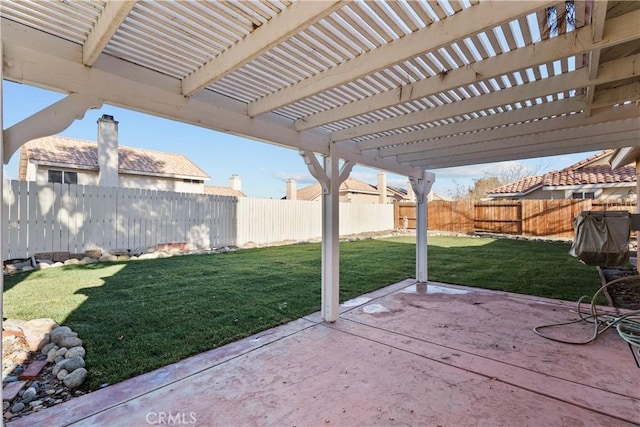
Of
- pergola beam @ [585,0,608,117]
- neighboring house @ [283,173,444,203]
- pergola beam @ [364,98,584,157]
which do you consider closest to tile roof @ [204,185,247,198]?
neighboring house @ [283,173,444,203]

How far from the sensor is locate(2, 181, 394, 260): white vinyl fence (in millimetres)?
6535

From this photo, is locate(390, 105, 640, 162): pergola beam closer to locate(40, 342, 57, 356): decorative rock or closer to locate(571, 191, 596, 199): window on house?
locate(40, 342, 57, 356): decorative rock

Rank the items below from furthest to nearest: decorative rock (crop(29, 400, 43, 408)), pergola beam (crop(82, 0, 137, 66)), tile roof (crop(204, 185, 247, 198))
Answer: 1. tile roof (crop(204, 185, 247, 198))
2. decorative rock (crop(29, 400, 43, 408))
3. pergola beam (crop(82, 0, 137, 66))

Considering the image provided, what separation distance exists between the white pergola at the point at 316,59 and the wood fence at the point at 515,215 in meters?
10.8

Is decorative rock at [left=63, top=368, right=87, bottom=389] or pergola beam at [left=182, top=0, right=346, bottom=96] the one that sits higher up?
pergola beam at [left=182, top=0, right=346, bottom=96]

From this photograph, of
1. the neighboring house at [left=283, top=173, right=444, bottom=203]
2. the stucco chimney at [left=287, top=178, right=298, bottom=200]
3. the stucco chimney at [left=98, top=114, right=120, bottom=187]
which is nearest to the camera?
the stucco chimney at [left=98, top=114, right=120, bottom=187]

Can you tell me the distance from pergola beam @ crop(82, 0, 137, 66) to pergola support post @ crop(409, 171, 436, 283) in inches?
198

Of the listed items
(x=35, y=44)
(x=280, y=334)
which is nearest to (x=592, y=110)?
(x=280, y=334)

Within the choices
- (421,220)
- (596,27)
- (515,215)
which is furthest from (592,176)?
(596,27)

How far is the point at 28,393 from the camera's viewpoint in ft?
7.54

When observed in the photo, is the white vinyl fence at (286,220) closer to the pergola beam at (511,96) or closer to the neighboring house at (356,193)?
the neighboring house at (356,193)

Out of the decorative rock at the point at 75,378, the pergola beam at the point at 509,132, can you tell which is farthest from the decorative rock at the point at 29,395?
the pergola beam at the point at 509,132

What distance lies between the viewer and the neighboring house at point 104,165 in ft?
35.1

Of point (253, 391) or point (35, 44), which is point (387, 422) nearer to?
point (253, 391)
